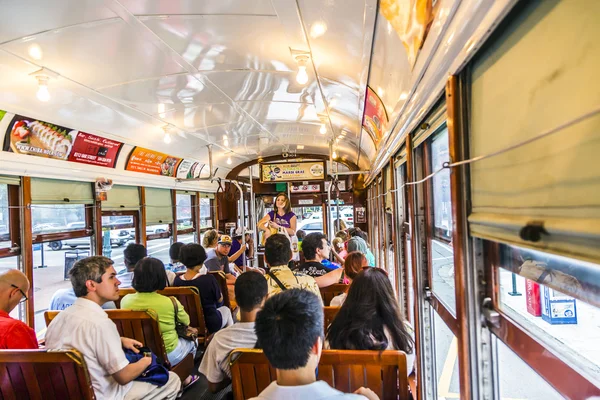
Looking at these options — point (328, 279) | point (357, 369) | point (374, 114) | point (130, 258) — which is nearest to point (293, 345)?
point (357, 369)

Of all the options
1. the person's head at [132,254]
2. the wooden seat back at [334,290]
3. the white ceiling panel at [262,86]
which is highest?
the white ceiling panel at [262,86]

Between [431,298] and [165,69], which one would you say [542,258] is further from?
[165,69]

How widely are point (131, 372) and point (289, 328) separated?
1.44m

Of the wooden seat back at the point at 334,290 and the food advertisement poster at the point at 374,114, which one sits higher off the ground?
the food advertisement poster at the point at 374,114

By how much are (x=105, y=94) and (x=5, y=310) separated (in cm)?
236

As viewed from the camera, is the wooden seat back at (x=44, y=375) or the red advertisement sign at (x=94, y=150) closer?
the wooden seat back at (x=44, y=375)

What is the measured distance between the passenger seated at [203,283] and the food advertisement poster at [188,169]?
4.58 meters

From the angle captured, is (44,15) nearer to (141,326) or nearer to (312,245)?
(141,326)

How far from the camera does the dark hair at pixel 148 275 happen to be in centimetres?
283

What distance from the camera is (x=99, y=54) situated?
9.64 ft

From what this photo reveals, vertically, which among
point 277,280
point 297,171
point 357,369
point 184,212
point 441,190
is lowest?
point 357,369

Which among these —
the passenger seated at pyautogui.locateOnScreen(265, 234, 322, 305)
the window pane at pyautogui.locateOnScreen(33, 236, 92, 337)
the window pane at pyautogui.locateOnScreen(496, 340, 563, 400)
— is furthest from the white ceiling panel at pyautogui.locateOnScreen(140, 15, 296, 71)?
the window pane at pyautogui.locateOnScreen(33, 236, 92, 337)

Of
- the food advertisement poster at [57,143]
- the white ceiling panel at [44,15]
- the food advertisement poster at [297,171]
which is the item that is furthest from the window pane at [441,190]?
the food advertisement poster at [57,143]

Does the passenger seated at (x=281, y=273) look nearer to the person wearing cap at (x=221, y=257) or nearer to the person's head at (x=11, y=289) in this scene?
the person's head at (x=11, y=289)
